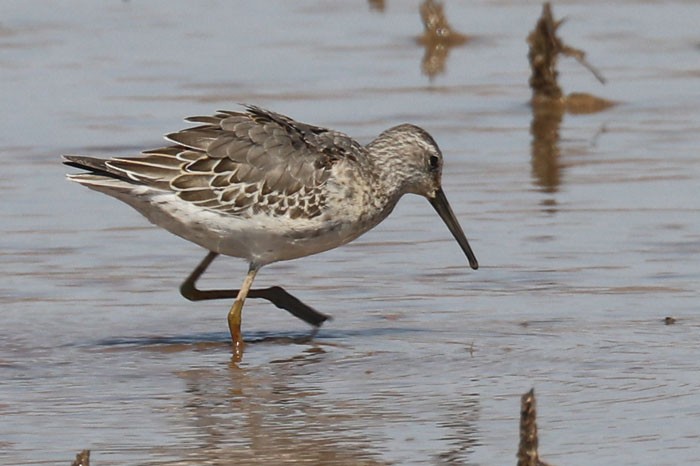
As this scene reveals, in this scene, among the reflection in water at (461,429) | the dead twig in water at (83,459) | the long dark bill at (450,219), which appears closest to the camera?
the dead twig in water at (83,459)

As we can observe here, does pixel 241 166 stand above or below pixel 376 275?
above

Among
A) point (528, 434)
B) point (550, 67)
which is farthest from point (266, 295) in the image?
point (550, 67)

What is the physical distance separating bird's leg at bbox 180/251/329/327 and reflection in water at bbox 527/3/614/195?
4859 mm

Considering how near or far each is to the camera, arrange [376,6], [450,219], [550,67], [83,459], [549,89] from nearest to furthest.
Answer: [83,459] → [450,219] → [550,67] → [549,89] → [376,6]

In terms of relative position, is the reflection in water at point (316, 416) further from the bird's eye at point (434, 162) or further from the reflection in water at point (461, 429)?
the bird's eye at point (434, 162)

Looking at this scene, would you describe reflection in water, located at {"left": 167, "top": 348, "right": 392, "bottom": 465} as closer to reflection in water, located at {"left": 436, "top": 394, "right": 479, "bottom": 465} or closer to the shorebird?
reflection in water, located at {"left": 436, "top": 394, "right": 479, "bottom": 465}

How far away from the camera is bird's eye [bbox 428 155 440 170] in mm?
10695

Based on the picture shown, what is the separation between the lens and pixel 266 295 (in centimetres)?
1057

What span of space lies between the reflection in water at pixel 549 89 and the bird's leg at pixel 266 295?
4.86m

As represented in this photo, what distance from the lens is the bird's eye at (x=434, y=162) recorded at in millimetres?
10695

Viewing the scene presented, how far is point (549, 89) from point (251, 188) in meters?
6.49

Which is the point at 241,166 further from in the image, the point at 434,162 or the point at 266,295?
the point at 434,162

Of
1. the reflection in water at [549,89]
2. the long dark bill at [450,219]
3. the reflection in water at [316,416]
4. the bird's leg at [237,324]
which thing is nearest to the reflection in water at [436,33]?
the reflection in water at [549,89]

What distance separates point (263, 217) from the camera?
33.0 feet
